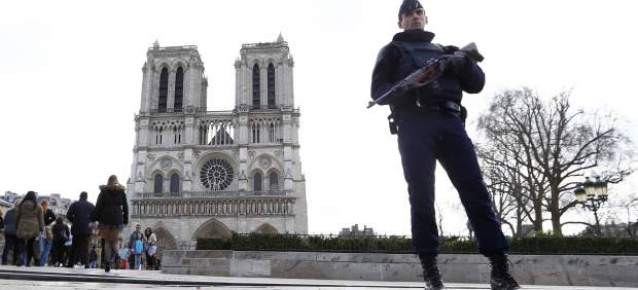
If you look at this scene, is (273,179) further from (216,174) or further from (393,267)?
(393,267)

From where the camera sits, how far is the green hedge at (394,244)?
1131 cm

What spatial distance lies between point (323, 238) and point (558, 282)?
16.6 feet

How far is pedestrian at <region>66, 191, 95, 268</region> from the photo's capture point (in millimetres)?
9772

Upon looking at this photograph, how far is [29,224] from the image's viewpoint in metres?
9.64

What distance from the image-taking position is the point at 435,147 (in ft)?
10.4

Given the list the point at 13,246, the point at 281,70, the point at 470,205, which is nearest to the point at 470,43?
the point at 470,205

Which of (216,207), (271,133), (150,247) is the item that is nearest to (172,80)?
(271,133)

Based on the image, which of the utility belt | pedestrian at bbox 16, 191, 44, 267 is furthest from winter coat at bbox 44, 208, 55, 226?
the utility belt

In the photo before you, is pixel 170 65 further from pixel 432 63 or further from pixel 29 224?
pixel 432 63

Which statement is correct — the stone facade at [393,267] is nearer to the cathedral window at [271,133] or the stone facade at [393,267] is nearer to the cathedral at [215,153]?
the cathedral at [215,153]

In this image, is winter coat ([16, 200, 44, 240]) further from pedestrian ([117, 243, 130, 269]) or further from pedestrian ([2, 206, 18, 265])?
pedestrian ([117, 243, 130, 269])

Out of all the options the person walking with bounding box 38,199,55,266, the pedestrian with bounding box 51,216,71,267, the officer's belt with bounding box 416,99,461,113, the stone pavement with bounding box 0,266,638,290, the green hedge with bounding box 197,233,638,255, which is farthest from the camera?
the pedestrian with bounding box 51,216,71,267

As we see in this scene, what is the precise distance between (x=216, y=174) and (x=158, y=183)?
510cm

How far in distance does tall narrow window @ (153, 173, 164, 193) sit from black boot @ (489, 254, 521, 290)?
150 ft
